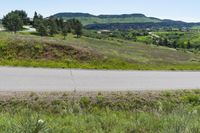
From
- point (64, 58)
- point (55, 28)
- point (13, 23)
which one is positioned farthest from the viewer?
point (13, 23)

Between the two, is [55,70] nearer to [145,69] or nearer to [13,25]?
[145,69]

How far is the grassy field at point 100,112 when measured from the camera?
20.0ft

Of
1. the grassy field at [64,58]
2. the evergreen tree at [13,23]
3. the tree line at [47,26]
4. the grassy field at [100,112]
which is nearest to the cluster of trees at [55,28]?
the tree line at [47,26]

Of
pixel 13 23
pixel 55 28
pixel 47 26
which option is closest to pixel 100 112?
pixel 47 26

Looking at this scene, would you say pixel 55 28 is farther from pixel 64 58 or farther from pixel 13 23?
pixel 64 58

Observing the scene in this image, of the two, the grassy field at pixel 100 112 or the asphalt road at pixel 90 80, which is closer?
the grassy field at pixel 100 112

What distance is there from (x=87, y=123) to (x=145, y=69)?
1370cm

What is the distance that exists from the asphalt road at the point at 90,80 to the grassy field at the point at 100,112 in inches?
59.7

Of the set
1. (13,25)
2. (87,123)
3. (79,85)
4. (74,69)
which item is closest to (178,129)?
(87,123)

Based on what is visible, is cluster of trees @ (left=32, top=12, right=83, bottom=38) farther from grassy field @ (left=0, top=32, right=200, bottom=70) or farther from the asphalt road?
the asphalt road

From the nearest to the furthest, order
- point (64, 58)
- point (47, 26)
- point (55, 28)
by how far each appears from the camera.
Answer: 1. point (64, 58)
2. point (47, 26)
3. point (55, 28)

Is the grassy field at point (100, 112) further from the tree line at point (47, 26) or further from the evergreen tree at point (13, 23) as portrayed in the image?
the evergreen tree at point (13, 23)

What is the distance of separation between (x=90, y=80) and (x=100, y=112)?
6.55 meters

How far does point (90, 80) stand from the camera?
16594 millimetres
